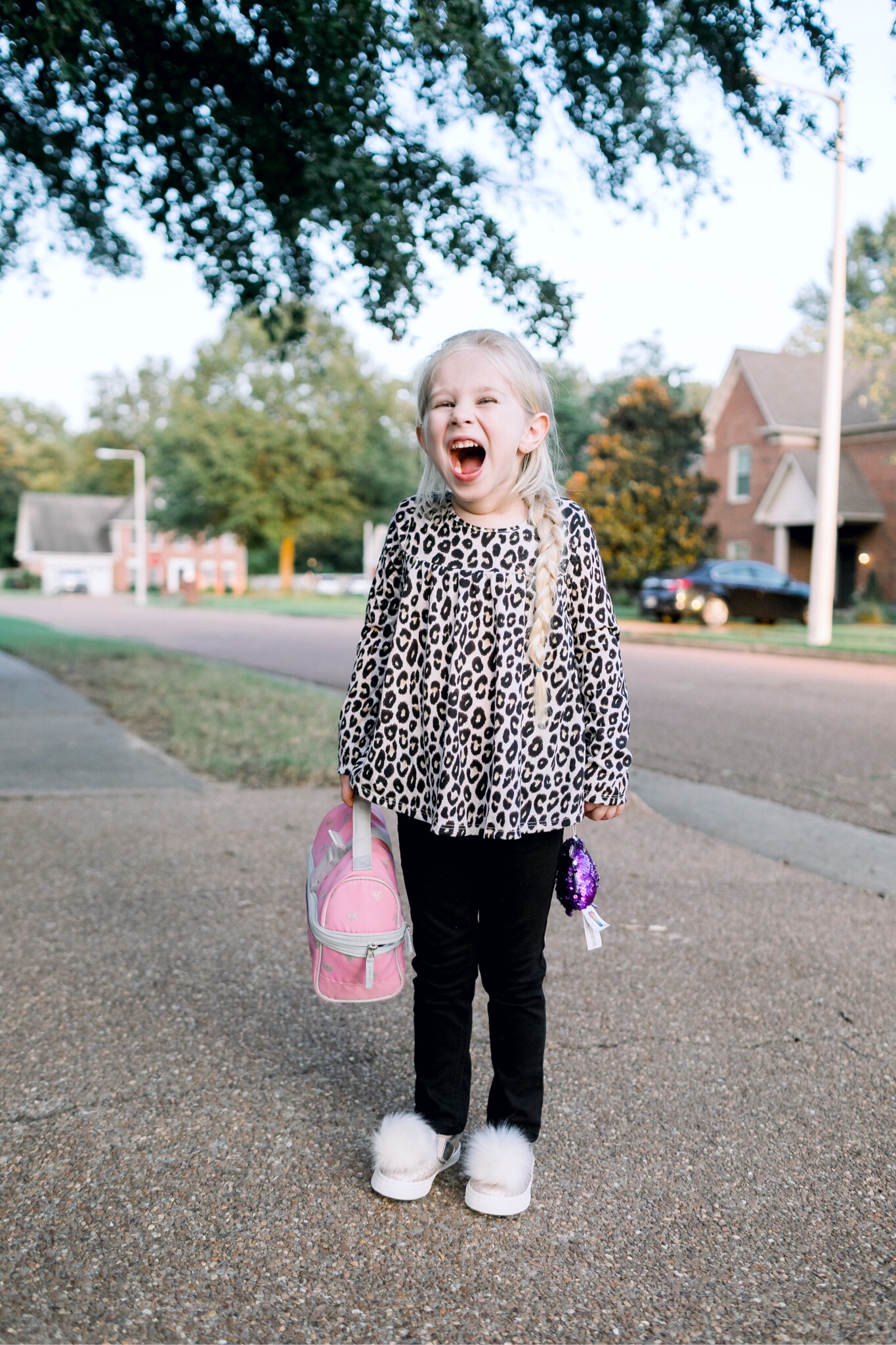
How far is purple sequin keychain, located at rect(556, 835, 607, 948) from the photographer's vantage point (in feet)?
7.82

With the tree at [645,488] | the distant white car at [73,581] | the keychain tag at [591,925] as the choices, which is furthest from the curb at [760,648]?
the distant white car at [73,581]

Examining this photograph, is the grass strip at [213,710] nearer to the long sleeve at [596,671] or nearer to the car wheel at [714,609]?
the long sleeve at [596,671]

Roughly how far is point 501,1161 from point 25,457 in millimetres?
88800

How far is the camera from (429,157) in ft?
17.6

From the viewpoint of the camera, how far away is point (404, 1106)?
2.77 m

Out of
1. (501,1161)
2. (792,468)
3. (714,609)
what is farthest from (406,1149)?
(792,468)

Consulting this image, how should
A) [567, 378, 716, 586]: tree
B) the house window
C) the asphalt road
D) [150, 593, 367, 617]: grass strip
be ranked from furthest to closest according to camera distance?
1. [150, 593, 367, 617]: grass strip
2. the house window
3. [567, 378, 716, 586]: tree
4. the asphalt road

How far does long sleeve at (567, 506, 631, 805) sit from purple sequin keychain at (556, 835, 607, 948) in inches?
5.5

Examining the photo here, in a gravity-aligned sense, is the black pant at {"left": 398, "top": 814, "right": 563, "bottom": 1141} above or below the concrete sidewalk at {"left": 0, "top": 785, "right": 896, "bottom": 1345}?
above

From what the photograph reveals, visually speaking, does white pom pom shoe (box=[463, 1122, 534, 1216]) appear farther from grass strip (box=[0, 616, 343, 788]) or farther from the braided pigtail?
grass strip (box=[0, 616, 343, 788])

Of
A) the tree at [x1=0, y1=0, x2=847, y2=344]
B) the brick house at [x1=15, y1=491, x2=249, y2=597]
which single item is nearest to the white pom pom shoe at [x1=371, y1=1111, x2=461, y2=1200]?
the tree at [x1=0, y1=0, x2=847, y2=344]

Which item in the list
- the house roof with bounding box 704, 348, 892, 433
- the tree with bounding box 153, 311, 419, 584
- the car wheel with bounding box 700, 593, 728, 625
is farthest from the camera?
the tree with bounding box 153, 311, 419, 584

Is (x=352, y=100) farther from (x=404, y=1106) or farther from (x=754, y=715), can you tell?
(x=754, y=715)

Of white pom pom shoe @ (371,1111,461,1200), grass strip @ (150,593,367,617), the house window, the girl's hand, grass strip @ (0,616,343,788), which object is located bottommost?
white pom pom shoe @ (371,1111,461,1200)
